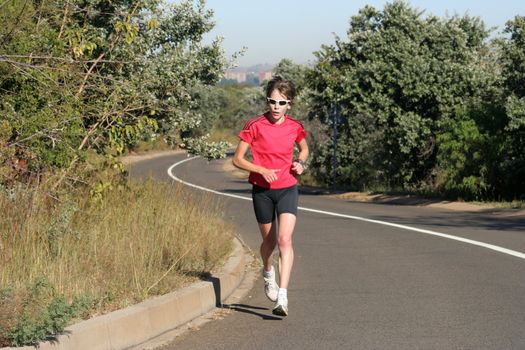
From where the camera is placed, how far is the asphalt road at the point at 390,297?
793cm

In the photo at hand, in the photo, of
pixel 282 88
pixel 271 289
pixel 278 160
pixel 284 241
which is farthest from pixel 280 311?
pixel 282 88

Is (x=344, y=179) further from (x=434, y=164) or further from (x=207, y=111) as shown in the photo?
(x=207, y=111)

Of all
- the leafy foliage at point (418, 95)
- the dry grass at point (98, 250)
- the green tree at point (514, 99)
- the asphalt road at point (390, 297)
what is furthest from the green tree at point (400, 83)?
the dry grass at point (98, 250)

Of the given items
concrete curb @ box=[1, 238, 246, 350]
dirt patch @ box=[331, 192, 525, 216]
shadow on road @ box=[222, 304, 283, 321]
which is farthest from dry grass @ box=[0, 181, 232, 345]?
dirt patch @ box=[331, 192, 525, 216]

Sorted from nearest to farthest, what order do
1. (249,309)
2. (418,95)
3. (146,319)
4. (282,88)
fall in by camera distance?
(146,319), (282,88), (249,309), (418,95)

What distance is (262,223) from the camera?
8.99 metres

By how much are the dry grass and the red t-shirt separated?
1428mm

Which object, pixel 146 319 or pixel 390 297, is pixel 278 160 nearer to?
pixel 146 319

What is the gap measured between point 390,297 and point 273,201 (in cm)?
184

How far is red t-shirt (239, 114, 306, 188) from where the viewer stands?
8766mm

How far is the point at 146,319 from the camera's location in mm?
8117

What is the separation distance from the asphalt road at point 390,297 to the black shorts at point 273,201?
0.93 meters

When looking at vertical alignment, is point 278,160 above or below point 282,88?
below

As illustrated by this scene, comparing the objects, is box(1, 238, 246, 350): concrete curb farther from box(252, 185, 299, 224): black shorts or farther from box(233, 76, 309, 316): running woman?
box(252, 185, 299, 224): black shorts
